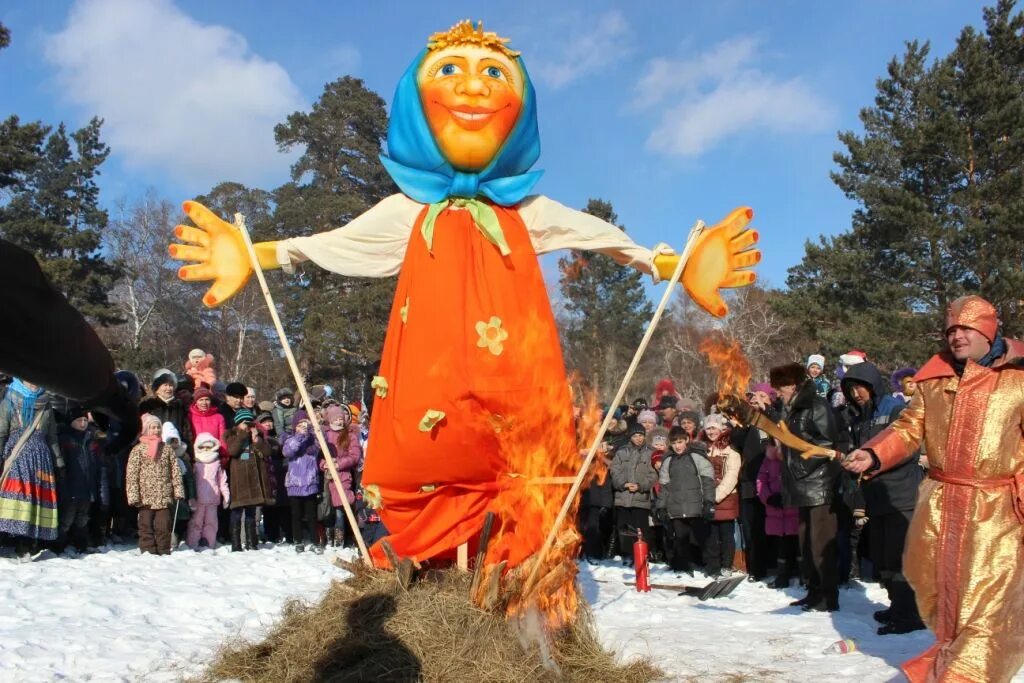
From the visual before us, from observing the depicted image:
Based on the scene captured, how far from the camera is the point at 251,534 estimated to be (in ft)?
33.8

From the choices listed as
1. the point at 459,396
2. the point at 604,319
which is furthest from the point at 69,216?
the point at 459,396

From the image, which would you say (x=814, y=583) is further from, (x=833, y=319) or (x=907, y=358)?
(x=833, y=319)

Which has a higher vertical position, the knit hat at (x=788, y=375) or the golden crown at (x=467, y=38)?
the golden crown at (x=467, y=38)

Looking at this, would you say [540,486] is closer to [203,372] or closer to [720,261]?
[720,261]

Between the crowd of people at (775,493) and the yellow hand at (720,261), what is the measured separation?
0.77 m

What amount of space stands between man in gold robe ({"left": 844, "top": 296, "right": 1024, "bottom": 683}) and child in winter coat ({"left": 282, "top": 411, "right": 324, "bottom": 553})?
7.04 metres

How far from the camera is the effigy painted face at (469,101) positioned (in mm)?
5723

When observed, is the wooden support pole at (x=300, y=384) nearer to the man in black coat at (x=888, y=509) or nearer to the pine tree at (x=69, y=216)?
the man in black coat at (x=888, y=509)

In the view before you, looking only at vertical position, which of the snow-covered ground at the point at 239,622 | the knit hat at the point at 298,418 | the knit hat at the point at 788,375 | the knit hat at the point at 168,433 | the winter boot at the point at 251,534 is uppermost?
the knit hat at the point at 788,375

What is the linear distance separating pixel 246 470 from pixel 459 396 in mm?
5753

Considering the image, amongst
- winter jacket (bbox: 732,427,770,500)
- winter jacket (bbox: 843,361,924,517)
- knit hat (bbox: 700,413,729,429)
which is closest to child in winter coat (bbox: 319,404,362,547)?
knit hat (bbox: 700,413,729,429)

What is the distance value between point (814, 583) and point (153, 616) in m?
5.30

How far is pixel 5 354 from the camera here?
1.35 meters

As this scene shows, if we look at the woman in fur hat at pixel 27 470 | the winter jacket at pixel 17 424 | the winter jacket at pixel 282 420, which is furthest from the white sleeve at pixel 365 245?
the winter jacket at pixel 282 420
